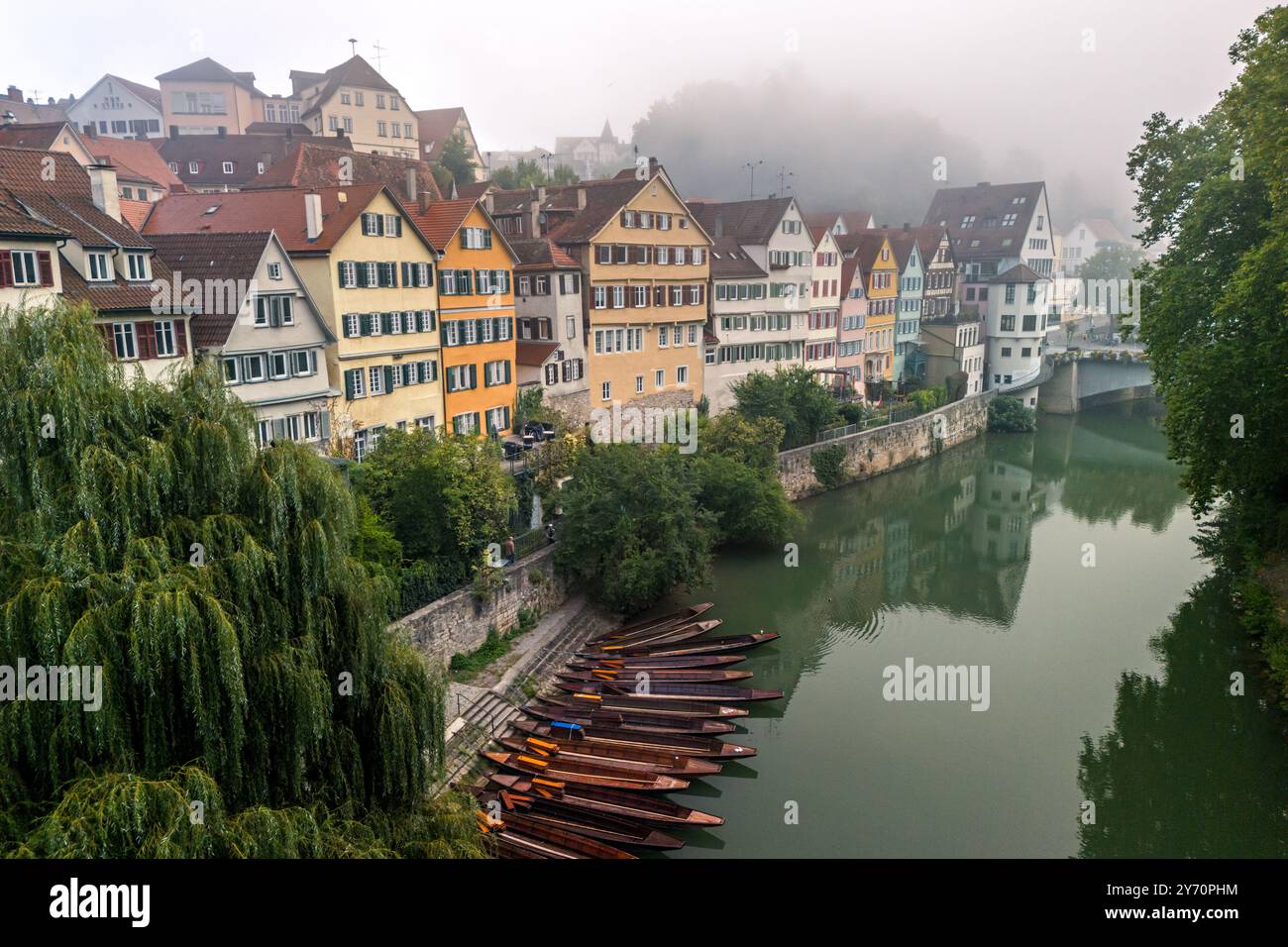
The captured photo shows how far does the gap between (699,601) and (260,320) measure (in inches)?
579

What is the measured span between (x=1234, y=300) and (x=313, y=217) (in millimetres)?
23714

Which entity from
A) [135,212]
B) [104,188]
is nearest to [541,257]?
[135,212]

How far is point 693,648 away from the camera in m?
24.4

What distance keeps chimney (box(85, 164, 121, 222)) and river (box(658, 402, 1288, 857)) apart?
18.2m

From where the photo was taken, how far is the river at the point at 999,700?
58.5 feet

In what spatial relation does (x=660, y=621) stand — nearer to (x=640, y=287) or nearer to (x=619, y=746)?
(x=619, y=746)

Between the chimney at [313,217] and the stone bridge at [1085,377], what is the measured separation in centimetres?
5003

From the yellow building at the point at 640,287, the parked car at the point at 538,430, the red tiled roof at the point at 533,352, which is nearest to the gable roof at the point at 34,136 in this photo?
the yellow building at the point at 640,287

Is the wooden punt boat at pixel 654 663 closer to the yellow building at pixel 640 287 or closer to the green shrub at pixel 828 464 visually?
the yellow building at pixel 640 287
